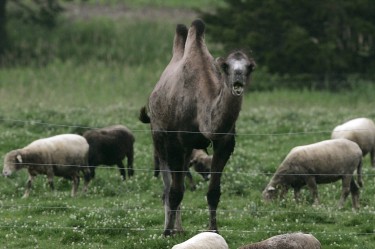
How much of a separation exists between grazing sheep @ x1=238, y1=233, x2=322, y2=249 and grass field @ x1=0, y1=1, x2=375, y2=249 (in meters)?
1.53

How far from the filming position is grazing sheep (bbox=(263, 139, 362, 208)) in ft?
58.2

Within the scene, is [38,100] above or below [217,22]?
below

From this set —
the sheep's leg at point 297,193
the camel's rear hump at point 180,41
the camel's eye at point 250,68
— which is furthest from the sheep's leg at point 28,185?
the camel's eye at point 250,68

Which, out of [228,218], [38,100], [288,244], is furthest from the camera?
[38,100]

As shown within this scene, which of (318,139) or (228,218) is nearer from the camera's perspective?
(228,218)

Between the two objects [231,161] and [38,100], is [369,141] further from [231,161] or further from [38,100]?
[38,100]

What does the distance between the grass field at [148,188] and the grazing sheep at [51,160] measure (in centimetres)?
38

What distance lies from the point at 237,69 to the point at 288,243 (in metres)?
2.45

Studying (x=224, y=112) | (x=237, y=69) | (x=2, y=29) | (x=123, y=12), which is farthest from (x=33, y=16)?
(x=237, y=69)

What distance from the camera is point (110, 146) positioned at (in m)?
21.1

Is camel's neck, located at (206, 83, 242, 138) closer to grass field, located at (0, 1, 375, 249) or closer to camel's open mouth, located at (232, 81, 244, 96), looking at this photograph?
camel's open mouth, located at (232, 81, 244, 96)

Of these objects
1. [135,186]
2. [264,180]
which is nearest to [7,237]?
[135,186]

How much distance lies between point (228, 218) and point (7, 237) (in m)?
3.82

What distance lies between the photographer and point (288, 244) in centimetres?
1262
